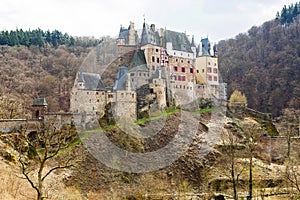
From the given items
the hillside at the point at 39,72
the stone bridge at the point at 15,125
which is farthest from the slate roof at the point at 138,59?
the stone bridge at the point at 15,125

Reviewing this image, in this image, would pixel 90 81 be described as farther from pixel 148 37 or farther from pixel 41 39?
pixel 41 39

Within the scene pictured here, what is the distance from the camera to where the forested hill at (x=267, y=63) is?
76000 millimetres

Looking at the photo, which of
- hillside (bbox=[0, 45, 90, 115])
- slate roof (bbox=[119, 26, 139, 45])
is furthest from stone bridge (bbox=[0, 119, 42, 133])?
slate roof (bbox=[119, 26, 139, 45])

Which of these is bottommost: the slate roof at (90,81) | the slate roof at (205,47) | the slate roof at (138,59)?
the slate roof at (90,81)

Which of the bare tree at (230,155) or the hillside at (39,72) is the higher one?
the hillside at (39,72)

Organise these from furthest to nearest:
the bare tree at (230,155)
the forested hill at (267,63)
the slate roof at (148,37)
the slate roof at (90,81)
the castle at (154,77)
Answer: the forested hill at (267,63) → the slate roof at (148,37) → the castle at (154,77) → the slate roof at (90,81) → the bare tree at (230,155)

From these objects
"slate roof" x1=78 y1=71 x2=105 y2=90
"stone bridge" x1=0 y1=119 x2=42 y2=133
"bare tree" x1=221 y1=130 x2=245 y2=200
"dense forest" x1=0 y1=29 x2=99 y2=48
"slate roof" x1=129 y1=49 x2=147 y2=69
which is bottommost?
"bare tree" x1=221 y1=130 x2=245 y2=200

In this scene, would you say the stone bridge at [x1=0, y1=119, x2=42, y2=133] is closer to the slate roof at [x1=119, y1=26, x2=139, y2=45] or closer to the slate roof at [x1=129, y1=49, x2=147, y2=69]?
the slate roof at [x1=129, y1=49, x2=147, y2=69]

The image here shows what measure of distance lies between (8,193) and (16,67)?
158 feet

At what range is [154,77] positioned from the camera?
45656mm

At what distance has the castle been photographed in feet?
133

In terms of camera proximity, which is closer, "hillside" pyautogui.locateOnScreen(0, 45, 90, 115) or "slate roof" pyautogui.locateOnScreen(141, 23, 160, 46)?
"slate roof" pyautogui.locateOnScreen(141, 23, 160, 46)

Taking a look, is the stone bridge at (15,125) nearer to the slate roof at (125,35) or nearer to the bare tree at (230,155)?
the bare tree at (230,155)

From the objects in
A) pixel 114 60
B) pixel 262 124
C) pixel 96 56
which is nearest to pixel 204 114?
pixel 262 124
